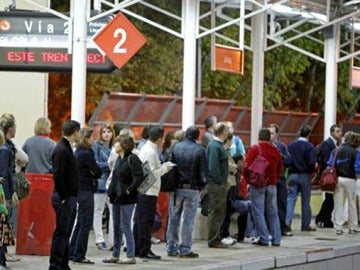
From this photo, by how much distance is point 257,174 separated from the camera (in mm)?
24438

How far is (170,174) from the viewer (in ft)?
71.1

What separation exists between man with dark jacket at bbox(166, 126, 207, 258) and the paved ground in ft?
1.30

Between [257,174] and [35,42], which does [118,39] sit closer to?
[35,42]

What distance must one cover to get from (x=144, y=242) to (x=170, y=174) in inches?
41.5

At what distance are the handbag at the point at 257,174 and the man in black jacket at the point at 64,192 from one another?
→ 6.27 m

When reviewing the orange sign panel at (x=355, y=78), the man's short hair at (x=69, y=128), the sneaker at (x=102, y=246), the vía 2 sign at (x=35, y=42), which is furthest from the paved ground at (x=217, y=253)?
the orange sign panel at (x=355, y=78)

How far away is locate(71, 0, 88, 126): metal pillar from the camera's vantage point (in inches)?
875

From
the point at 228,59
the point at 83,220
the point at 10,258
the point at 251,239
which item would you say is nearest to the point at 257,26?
the point at 228,59

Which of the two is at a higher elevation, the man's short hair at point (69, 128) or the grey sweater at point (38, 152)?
the man's short hair at point (69, 128)

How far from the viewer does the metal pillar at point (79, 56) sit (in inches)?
875

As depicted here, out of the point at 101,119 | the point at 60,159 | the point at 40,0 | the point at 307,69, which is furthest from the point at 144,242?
the point at 307,69

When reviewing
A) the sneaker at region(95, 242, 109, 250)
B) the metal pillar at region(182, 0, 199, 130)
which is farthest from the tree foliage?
the sneaker at region(95, 242, 109, 250)

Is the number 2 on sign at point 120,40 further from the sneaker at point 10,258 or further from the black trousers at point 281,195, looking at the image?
the black trousers at point 281,195

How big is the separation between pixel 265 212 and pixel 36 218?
5339 millimetres
